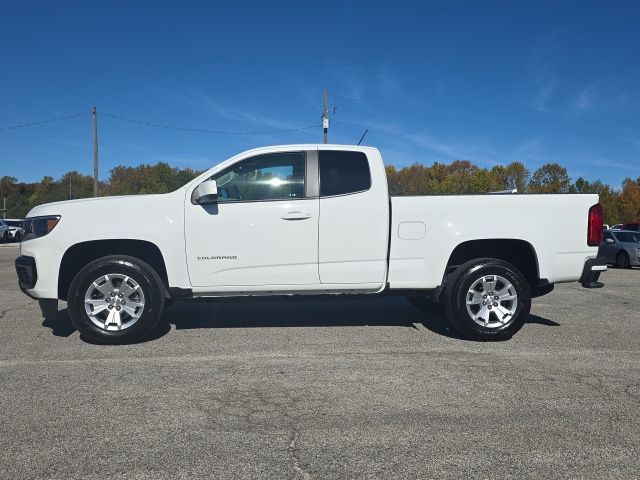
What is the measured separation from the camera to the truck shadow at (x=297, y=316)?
244 inches

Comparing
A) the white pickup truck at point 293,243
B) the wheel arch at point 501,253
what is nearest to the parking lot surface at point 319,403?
the white pickup truck at point 293,243

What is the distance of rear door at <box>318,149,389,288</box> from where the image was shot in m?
5.42

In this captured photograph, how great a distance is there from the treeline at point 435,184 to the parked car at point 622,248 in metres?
53.7

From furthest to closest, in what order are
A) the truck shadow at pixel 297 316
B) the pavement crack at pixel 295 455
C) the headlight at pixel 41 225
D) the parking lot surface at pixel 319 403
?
the truck shadow at pixel 297 316
the headlight at pixel 41 225
the parking lot surface at pixel 319 403
the pavement crack at pixel 295 455

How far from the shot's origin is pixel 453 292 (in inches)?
215

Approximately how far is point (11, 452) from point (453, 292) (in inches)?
161

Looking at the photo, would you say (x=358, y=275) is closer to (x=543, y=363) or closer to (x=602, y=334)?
(x=543, y=363)

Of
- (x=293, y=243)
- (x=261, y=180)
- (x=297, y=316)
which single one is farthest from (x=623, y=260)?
(x=261, y=180)

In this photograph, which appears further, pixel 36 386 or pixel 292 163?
pixel 292 163

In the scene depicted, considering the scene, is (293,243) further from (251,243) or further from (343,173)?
(343,173)

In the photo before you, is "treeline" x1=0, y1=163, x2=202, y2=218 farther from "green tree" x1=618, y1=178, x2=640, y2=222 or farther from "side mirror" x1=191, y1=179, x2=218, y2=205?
"side mirror" x1=191, y1=179, x2=218, y2=205

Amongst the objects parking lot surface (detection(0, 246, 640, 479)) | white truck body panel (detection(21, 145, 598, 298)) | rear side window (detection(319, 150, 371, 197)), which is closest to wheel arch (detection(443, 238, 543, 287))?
white truck body panel (detection(21, 145, 598, 298))

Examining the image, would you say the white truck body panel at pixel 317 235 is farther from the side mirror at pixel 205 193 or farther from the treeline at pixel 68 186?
the treeline at pixel 68 186

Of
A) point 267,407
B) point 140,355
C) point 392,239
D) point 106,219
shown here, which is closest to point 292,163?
point 392,239
